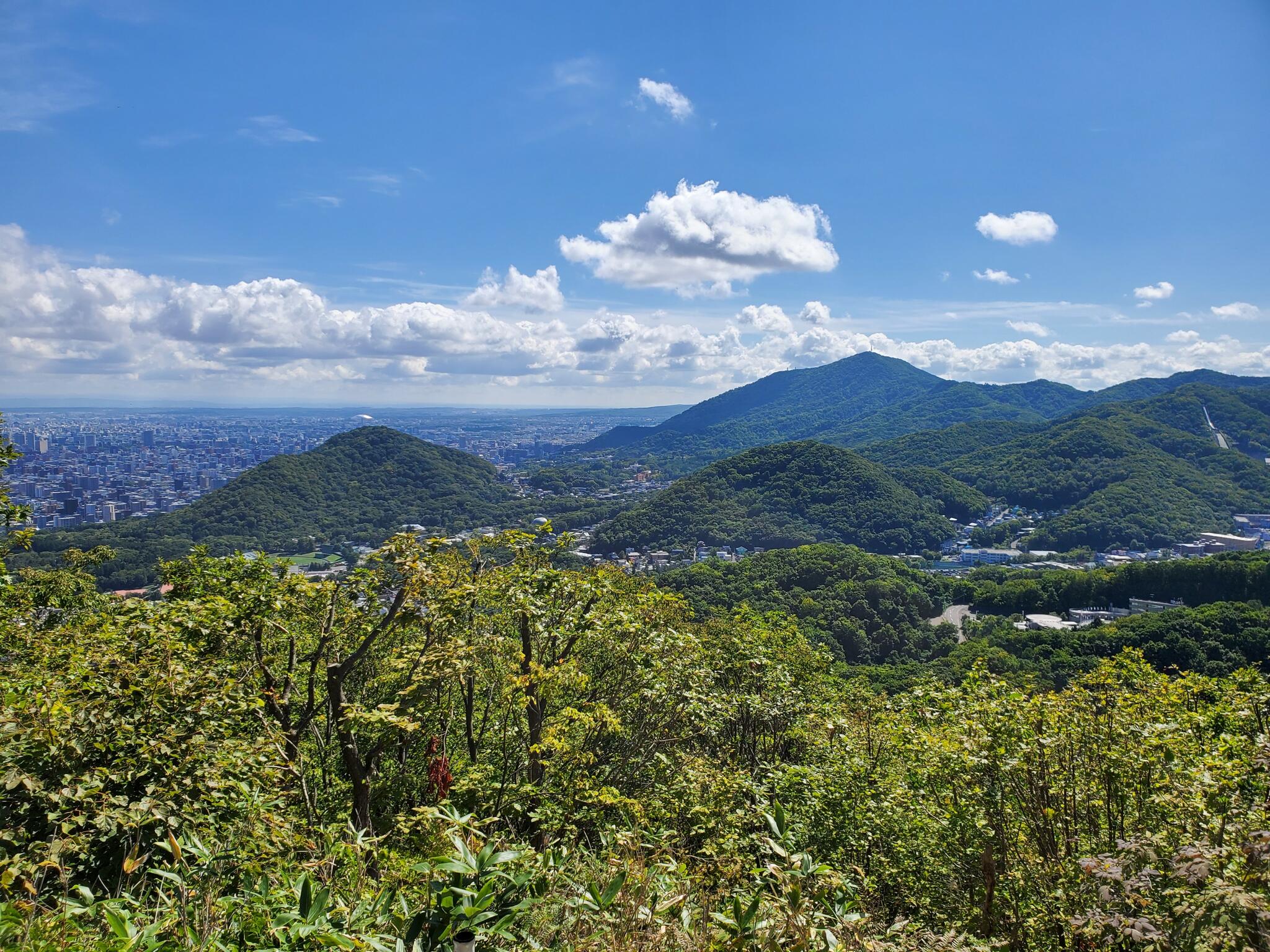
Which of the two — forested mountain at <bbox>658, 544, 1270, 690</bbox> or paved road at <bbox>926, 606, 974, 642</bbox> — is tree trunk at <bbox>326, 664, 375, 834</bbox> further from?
paved road at <bbox>926, 606, 974, 642</bbox>

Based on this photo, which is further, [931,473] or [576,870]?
[931,473]

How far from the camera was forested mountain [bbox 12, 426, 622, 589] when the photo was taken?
211 feet

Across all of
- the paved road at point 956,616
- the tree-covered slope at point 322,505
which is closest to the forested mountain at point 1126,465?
the paved road at point 956,616

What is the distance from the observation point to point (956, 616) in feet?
183

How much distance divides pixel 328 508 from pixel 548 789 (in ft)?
342

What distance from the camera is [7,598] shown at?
8.68 metres

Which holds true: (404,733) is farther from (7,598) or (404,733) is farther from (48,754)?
(7,598)

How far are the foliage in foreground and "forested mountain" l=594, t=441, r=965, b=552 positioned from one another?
85080 mm

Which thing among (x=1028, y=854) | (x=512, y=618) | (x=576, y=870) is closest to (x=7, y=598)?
(x=512, y=618)

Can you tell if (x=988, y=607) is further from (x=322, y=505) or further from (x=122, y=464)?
(x=122, y=464)

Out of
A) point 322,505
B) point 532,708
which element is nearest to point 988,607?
point 532,708

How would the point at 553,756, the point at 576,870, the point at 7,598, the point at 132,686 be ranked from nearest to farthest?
the point at 576,870 < the point at 132,686 < the point at 553,756 < the point at 7,598

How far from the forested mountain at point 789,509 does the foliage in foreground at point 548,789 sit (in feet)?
279

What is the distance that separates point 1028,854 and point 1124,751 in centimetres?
131
